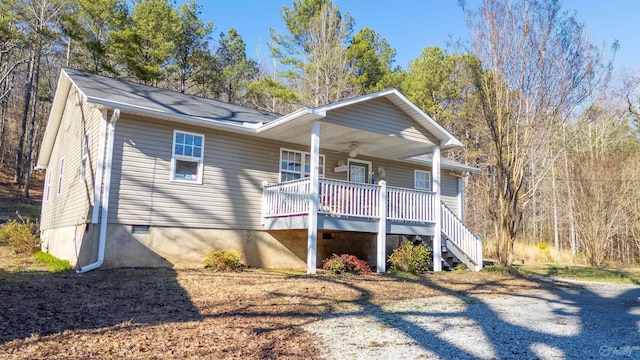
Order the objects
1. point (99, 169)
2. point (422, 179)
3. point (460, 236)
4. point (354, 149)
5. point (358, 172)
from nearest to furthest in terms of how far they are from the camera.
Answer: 1. point (99, 169)
2. point (354, 149)
3. point (460, 236)
4. point (358, 172)
5. point (422, 179)

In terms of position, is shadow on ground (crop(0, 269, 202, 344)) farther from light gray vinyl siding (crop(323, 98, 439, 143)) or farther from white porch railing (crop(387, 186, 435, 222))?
white porch railing (crop(387, 186, 435, 222))

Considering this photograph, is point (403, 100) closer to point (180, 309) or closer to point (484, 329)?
point (484, 329)

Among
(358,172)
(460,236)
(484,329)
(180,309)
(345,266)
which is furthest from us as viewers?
(358,172)

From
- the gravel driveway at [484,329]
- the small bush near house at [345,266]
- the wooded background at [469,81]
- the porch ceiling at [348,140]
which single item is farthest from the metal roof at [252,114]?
the gravel driveway at [484,329]

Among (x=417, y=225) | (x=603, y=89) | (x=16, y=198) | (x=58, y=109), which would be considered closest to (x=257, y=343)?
(x=417, y=225)

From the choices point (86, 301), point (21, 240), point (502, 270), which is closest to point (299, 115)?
point (86, 301)

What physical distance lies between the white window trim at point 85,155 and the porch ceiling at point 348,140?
4.29m

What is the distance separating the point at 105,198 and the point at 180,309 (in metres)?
4.24

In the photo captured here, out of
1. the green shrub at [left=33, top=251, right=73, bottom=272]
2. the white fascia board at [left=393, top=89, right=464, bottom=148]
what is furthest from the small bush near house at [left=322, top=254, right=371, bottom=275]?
the green shrub at [left=33, top=251, right=73, bottom=272]

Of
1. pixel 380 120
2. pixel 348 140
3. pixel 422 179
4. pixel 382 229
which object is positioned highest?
pixel 380 120

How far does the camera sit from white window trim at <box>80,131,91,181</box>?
11.0 metres

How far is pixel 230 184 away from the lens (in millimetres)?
11398

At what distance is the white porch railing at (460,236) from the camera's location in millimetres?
12742

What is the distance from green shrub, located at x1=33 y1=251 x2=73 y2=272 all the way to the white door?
26.8 ft
